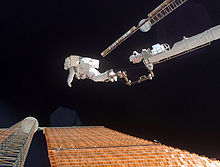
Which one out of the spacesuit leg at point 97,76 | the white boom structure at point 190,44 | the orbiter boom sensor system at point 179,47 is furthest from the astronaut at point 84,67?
the white boom structure at point 190,44

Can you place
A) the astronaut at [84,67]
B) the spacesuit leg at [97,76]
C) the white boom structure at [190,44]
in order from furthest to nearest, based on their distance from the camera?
the astronaut at [84,67] < the spacesuit leg at [97,76] < the white boom structure at [190,44]

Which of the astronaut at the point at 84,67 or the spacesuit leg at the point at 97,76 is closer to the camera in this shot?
the spacesuit leg at the point at 97,76

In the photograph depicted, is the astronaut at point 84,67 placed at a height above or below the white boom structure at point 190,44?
above

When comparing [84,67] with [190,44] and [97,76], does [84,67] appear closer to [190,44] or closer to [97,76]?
[97,76]

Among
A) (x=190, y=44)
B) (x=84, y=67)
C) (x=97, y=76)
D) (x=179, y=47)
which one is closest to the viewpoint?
(x=190, y=44)

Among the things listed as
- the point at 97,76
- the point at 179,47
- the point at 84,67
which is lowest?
the point at 97,76

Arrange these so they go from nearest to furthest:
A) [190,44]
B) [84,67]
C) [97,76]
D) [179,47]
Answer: [190,44] < [179,47] < [97,76] < [84,67]

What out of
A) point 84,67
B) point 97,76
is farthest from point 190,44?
point 84,67

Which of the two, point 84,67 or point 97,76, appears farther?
point 84,67

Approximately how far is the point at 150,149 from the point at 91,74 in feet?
13.1

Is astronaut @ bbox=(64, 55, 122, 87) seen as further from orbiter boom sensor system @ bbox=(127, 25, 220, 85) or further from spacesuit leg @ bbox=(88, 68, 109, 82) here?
orbiter boom sensor system @ bbox=(127, 25, 220, 85)

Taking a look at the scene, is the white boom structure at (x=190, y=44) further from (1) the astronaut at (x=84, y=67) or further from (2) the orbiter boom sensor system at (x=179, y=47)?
(1) the astronaut at (x=84, y=67)

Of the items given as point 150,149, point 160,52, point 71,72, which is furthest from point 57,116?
point 160,52

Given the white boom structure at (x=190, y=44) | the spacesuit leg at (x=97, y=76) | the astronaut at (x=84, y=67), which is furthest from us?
the astronaut at (x=84, y=67)
